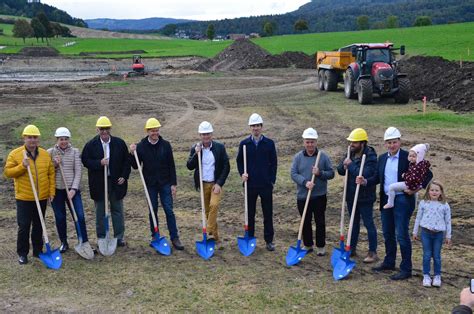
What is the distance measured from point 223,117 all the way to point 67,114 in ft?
20.4

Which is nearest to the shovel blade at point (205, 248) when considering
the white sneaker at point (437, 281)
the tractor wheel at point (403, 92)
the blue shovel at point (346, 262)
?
the blue shovel at point (346, 262)

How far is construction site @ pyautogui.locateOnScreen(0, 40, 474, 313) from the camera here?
22.2ft

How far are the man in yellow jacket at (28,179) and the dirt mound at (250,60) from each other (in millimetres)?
37107

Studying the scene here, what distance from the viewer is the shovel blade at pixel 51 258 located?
25.4 feet

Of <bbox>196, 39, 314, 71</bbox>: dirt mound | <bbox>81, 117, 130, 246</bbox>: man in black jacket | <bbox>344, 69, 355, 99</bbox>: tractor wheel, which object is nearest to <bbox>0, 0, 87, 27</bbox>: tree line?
<bbox>196, 39, 314, 71</bbox>: dirt mound

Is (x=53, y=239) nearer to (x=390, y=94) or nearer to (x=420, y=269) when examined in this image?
(x=420, y=269)

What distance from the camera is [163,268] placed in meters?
7.69

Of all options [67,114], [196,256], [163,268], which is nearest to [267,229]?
[196,256]

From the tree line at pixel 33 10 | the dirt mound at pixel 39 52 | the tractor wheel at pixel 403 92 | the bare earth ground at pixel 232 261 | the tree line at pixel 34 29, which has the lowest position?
the bare earth ground at pixel 232 261

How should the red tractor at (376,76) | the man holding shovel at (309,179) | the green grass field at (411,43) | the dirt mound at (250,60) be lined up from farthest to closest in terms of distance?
1. the dirt mound at (250,60)
2. the green grass field at (411,43)
3. the red tractor at (376,76)
4. the man holding shovel at (309,179)

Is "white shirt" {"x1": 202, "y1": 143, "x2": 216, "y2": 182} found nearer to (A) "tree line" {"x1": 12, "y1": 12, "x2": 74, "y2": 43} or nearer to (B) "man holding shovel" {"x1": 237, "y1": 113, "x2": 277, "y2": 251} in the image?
(B) "man holding shovel" {"x1": 237, "y1": 113, "x2": 277, "y2": 251}

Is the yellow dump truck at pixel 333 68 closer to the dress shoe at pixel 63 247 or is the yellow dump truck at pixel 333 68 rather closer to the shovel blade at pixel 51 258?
the dress shoe at pixel 63 247

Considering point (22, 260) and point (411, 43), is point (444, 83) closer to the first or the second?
point (22, 260)

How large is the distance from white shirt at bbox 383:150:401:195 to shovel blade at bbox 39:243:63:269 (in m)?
4.67
